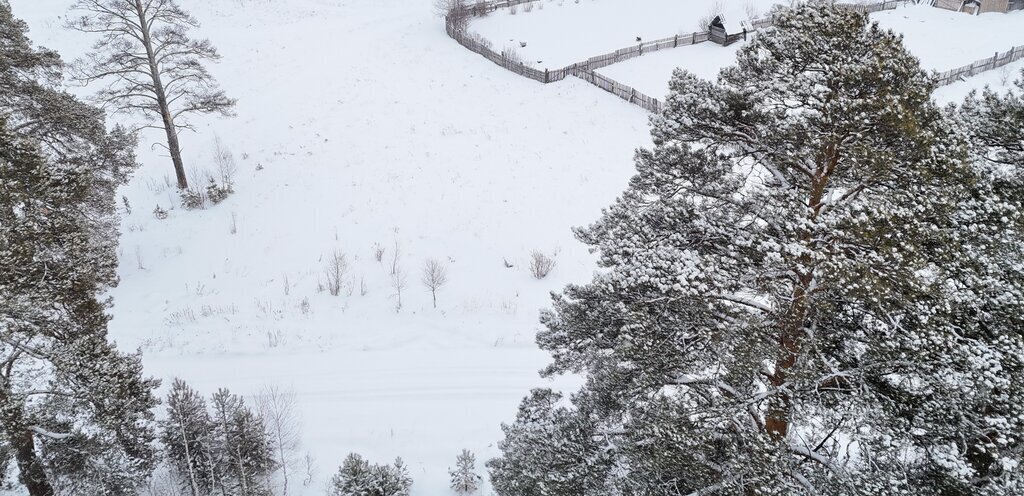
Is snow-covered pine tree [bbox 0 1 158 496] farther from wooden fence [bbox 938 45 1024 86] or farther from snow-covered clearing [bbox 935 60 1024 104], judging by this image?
wooden fence [bbox 938 45 1024 86]

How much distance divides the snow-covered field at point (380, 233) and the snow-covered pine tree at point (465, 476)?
63 cm

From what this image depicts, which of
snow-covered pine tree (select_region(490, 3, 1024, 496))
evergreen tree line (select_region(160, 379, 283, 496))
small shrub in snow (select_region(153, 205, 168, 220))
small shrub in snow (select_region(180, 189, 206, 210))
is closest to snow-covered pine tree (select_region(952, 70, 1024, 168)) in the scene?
snow-covered pine tree (select_region(490, 3, 1024, 496))

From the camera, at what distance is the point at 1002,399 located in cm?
596

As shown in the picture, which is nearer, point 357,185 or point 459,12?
point 357,185

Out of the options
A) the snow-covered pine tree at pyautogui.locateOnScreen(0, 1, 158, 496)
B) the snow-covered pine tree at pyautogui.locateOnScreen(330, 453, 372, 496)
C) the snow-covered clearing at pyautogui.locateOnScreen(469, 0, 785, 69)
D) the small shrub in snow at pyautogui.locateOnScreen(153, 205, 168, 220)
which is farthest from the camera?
the snow-covered clearing at pyautogui.locateOnScreen(469, 0, 785, 69)

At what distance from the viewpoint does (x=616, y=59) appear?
3164cm

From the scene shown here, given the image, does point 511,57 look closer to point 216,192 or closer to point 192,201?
point 216,192

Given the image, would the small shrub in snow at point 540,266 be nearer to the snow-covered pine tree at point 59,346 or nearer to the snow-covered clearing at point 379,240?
the snow-covered clearing at point 379,240

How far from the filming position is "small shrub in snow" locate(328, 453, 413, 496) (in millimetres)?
11461

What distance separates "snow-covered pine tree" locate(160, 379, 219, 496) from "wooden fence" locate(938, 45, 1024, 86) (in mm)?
31018

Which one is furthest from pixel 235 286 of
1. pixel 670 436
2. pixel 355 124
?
pixel 670 436

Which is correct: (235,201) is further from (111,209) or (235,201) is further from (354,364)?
(354,364)

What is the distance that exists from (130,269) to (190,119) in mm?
12680

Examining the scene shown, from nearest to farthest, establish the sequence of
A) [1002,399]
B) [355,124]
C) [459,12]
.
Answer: [1002,399], [355,124], [459,12]
